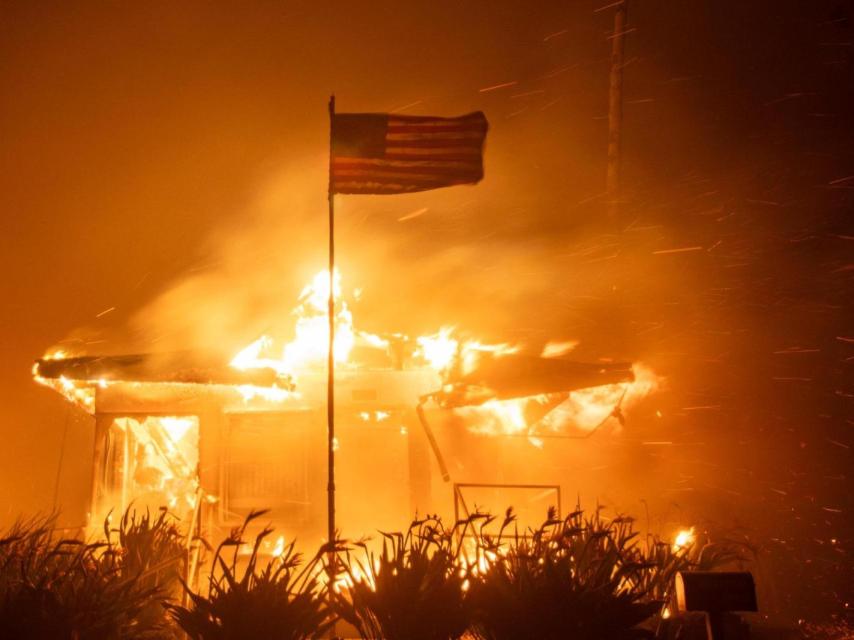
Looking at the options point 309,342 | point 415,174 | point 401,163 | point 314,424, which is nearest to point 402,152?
point 401,163

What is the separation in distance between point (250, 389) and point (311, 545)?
8.60 ft

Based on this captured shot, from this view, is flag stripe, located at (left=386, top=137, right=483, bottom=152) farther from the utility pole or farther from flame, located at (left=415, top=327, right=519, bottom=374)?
the utility pole

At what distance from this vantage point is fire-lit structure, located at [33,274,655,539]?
10.4 metres

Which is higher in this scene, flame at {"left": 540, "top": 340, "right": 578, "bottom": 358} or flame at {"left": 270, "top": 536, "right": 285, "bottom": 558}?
flame at {"left": 540, "top": 340, "right": 578, "bottom": 358}

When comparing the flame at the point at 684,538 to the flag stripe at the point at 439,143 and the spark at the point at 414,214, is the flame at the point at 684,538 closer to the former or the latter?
the flag stripe at the point at 439,143

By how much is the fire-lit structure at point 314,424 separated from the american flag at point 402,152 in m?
3.22

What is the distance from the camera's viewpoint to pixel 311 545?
407 inches

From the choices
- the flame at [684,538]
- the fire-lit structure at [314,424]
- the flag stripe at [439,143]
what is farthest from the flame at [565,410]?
A: the flag stripe at [439,143]

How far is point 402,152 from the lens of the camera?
340 inches

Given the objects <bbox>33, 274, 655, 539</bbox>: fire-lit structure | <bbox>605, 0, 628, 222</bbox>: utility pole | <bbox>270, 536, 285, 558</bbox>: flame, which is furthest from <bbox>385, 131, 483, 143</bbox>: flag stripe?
<bbox>270, 536, 285, 558</bbox>: flame

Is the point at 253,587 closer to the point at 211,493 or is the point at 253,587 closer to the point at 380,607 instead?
the point at 380,607

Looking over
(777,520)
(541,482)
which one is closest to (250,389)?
(541,482)

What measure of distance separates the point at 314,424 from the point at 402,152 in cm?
464

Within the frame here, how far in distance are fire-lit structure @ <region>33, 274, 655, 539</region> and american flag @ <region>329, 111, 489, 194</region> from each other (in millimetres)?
3220
